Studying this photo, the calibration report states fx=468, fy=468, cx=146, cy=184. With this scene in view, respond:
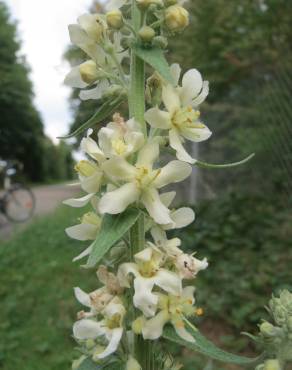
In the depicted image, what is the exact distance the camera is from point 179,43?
515cm

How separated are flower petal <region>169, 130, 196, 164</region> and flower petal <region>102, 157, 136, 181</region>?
12 cm

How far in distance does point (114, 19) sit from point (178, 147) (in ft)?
1.05

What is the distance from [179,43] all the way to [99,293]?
453 centimetres

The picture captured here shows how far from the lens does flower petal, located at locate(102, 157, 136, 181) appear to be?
3.06ft

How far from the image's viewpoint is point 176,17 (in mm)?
1025

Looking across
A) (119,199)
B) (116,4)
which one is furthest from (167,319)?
(116,4)

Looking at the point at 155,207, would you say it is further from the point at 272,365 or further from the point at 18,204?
the point at 18,204

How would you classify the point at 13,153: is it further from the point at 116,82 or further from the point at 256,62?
the point at 116,82

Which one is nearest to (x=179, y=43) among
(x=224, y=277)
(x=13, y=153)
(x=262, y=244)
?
(x=262, y=244)

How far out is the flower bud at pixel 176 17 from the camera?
103cm

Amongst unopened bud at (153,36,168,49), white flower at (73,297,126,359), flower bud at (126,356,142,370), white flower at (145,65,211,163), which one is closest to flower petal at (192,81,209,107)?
white flower at (145,65,211,163)

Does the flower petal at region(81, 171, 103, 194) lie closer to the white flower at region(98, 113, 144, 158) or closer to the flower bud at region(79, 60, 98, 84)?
the white flower at region(98, 113, 144, 158)

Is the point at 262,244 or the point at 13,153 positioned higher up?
the point at 262,244

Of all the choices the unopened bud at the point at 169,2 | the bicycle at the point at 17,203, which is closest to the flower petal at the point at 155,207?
the unopened bud at the point at 169,2
